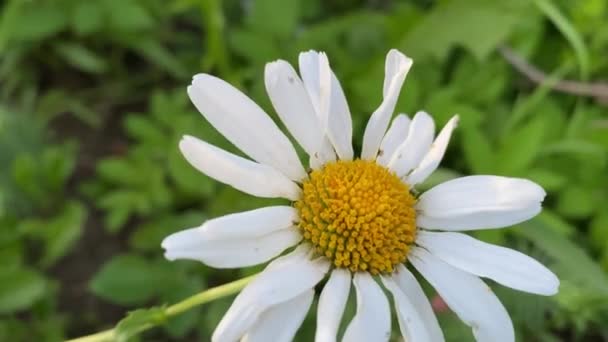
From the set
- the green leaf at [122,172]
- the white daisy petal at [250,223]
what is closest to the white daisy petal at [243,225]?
the white daisy petal at [250,223]

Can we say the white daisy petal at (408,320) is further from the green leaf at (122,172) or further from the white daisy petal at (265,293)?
the green leaf at (122,172)

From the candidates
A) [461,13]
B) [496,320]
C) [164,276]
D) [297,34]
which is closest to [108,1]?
[297,34]

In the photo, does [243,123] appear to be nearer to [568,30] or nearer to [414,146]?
[414,146]

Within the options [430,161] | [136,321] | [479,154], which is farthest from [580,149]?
[136,321]

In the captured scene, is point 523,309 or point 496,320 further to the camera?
point 523,309

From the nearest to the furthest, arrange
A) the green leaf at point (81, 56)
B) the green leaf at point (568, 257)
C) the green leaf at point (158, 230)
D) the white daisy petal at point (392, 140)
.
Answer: the white daisy petal at point (392, 140) < the green leaf at point (568, 257) < the green leaf at point (158, 230) < the green leaf at point (81, 56)

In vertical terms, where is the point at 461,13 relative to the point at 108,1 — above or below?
below

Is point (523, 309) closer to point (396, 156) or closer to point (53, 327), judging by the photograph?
point (396, 156)
